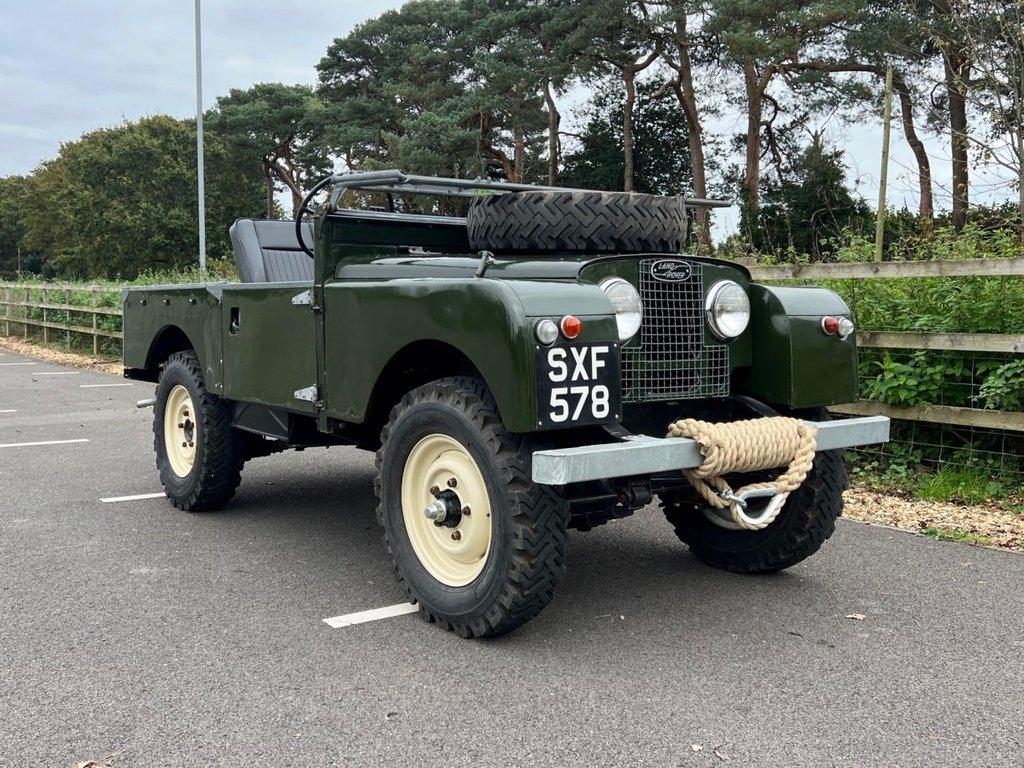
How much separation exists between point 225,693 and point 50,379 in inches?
490

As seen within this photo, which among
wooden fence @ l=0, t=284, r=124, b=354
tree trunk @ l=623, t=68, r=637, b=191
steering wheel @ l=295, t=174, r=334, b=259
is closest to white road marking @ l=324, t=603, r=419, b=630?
steering wheel @ l=295, t=174, r=334, b=259

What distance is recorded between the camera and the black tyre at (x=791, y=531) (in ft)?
13.2

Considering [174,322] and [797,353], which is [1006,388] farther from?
[174,322]

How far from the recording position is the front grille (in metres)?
3.67

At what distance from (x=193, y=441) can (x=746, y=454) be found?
139 inches

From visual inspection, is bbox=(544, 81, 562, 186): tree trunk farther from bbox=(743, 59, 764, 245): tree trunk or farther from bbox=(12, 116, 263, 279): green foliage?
bbox=(12, 116, 263, 279): green foliage

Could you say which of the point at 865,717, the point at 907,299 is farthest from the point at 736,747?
the point at 907,299

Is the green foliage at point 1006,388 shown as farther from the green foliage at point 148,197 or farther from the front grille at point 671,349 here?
the green foliage at point 148,197

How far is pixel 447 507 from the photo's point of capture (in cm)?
352

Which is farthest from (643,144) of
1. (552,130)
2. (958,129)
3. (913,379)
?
(913,379)

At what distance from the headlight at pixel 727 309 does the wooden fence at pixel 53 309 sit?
49.1 ft

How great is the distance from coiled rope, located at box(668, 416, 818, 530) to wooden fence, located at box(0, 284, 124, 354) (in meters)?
15.3

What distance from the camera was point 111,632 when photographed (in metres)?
3.54

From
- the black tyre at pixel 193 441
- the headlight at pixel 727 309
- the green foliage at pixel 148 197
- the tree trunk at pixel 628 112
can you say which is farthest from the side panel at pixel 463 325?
the green foliage at pixel 148 197
